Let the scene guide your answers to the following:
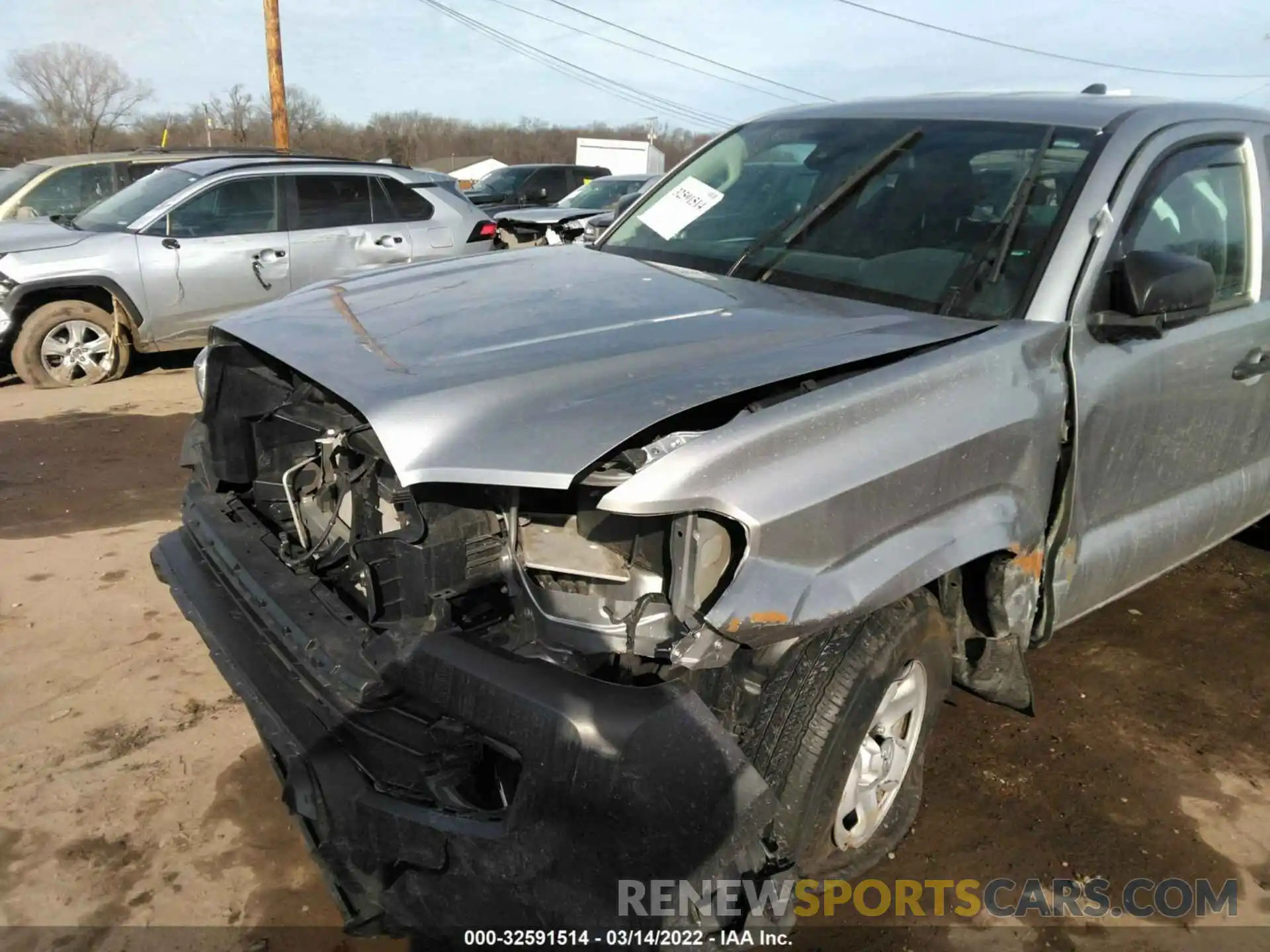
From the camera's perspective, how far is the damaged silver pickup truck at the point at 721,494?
182 cm

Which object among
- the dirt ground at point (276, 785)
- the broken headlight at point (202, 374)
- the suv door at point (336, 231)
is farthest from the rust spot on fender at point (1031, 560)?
the suv door at point (336, 231)

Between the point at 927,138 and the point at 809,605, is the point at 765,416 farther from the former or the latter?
the point at 927,138

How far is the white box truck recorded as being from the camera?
38.5 m

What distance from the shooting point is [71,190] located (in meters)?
9.65

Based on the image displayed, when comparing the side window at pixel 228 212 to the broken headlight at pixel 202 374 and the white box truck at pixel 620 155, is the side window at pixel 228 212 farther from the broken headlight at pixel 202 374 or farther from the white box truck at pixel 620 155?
the white box truck at pixel 620 155

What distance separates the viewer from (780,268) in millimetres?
3033

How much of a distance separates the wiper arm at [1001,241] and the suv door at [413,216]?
6698mm

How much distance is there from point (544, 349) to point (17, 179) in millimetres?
9962

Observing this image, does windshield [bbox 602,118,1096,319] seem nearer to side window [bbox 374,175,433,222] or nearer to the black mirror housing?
the black mirror housing

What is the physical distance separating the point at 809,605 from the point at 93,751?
2.44 metres

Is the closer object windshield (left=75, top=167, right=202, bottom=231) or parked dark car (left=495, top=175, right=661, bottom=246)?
windshield (left=75, top=167, right=202, bottom=231)

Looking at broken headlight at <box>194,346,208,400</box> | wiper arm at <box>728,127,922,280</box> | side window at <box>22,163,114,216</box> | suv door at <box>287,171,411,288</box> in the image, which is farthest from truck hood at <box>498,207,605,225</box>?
broken headlight at <box>194,346,208,400</box>

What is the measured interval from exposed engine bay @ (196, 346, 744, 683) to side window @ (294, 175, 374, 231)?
659cm

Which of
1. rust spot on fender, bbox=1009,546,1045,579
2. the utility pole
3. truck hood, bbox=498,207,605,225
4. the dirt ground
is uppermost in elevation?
the utility pole
